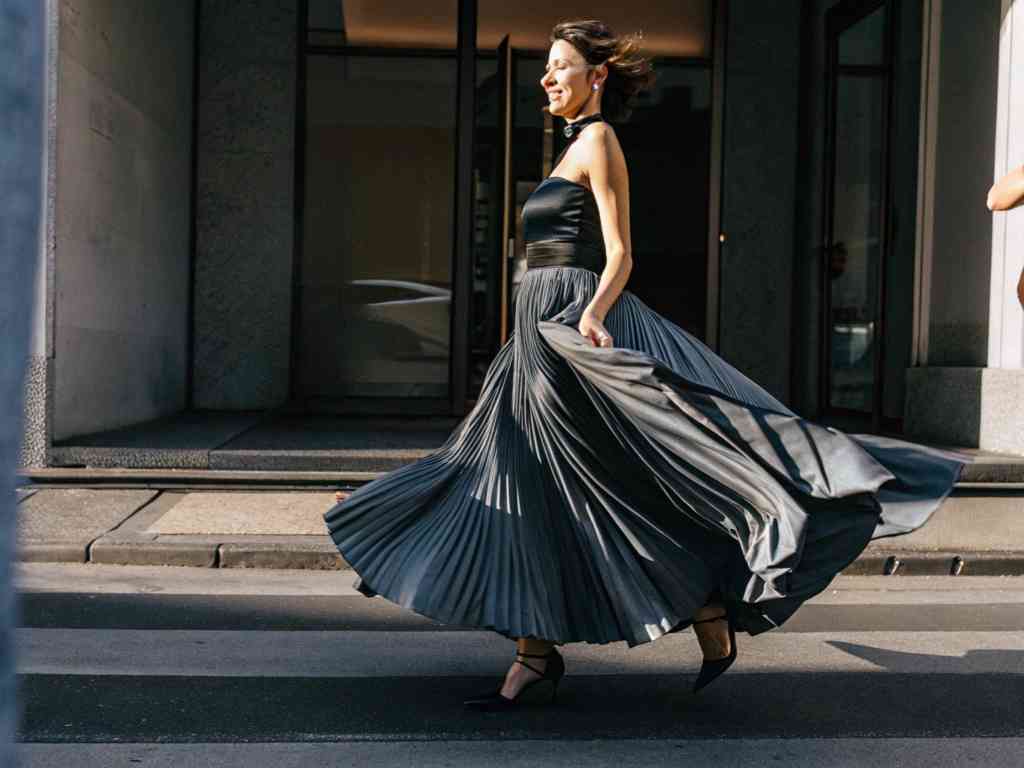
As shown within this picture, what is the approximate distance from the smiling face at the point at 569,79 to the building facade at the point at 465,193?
7.09 m

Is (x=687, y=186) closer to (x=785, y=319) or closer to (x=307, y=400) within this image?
(x=785, y=319)

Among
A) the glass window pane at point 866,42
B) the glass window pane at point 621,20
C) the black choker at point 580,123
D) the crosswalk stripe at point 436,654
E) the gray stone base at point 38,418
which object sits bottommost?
the crosswalk stripe at point 436,654

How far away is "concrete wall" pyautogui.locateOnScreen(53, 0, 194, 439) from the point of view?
27.6ft

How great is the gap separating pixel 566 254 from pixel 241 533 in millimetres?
3296

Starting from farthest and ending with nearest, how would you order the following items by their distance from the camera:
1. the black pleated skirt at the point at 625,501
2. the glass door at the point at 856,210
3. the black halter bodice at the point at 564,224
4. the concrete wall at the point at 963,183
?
the glass door at the point at 856,210 → the concrete wall at the point at 963,183 → the black halter bodice at the point at 564,224 → the black pleated skirt at the point at 625,501

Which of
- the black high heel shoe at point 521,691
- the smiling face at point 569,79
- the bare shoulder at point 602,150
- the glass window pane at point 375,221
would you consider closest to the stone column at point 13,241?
the black high heel shoe at point 521,691

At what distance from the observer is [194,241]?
1202cm

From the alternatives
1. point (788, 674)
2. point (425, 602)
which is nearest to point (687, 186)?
point (788, 674)

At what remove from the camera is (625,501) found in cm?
378

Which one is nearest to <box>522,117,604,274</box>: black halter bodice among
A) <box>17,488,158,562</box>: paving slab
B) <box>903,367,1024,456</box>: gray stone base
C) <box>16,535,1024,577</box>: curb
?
<box>16,535,1024,577</box>: curb

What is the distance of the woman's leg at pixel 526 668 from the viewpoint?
384 centimetres

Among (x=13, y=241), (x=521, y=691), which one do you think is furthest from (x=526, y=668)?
(x=13, y=241)

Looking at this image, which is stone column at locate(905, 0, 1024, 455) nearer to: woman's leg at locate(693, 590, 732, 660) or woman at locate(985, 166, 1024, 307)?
woman at locate(985, 166, 1024, 307)

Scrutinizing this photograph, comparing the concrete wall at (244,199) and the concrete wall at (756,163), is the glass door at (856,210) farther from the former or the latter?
the concrete wall at (244,199)
